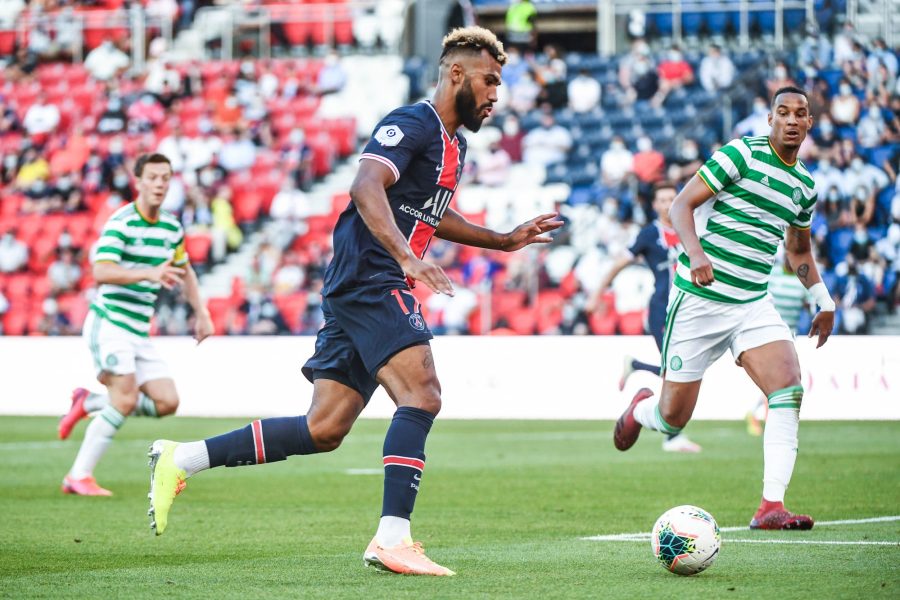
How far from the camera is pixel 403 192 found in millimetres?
6461

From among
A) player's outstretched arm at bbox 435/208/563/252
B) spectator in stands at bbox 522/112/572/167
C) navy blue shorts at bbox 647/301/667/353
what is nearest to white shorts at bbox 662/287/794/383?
player's outstretched arm at bbox 435/208/563/252

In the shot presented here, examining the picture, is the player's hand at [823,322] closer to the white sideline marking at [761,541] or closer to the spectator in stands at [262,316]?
the white sideline marking at [761,541]

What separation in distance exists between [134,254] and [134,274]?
2.06 ft

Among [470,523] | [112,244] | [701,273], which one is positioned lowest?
[470,523]

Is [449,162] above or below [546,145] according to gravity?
below

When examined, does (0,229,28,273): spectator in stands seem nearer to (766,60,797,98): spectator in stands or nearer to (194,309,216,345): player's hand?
(766,60,797,98): spectator in stands

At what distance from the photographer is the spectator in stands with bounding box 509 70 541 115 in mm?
26406

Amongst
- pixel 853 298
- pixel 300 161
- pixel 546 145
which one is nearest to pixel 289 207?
pixel 300 161

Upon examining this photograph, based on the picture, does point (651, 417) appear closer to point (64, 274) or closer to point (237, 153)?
point (64, 274)

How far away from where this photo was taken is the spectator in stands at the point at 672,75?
25.5 m

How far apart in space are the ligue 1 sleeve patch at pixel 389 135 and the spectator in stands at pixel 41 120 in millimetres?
24344

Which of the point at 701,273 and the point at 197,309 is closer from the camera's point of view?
the point at 701,273

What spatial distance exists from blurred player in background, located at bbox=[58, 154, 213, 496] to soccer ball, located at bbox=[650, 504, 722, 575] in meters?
5.13

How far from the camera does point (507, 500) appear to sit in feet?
33.1
